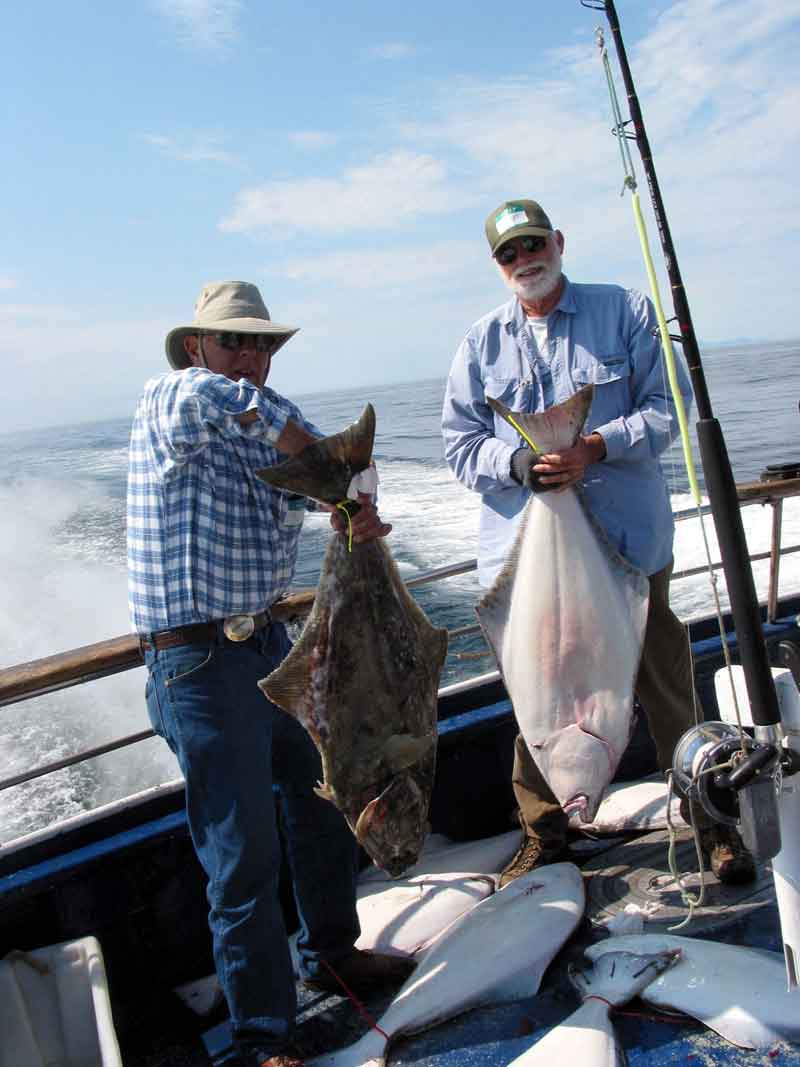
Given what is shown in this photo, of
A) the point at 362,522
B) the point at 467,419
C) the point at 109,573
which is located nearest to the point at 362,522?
the point at 362,522

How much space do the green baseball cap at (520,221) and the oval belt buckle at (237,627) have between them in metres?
1.49

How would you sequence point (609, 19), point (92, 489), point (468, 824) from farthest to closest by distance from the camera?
point (92, 489) → point (468, 824) → point (609, 19)

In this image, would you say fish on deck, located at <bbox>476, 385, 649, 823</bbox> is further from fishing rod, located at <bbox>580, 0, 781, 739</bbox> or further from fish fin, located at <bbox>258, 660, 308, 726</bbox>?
fish fin, located at <bbox>258, 660, 308, 726</bbox>

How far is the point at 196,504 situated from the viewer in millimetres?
2367

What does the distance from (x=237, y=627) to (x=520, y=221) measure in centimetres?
158

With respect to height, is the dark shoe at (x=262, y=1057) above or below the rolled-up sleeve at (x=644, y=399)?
below

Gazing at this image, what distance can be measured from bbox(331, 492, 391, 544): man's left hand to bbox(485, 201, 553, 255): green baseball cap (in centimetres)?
112

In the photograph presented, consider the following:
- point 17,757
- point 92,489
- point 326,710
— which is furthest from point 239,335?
point 92,489

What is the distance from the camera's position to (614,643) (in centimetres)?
261

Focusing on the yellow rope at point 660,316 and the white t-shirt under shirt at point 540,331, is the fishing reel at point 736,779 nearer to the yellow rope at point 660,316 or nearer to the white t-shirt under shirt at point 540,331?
the yellow rope at point 660,316

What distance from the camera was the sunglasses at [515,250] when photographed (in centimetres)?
289

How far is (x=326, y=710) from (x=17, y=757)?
5769mm

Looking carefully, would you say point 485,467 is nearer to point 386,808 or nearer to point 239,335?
point 239,335

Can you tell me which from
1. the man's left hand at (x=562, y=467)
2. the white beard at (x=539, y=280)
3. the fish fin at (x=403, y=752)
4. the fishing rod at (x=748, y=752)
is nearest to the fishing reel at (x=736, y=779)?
the fishing rod at (x=748, y=752)
